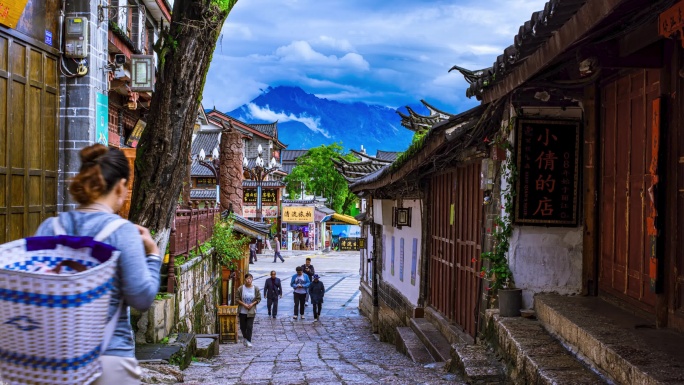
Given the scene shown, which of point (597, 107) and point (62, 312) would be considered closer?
point (62, 312)

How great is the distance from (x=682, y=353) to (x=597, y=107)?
3.23 m

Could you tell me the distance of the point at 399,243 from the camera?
1828cm

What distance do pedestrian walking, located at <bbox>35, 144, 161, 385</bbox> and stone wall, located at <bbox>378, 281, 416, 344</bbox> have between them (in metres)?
11.9

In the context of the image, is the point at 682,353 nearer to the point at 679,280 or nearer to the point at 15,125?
the point at 679,280

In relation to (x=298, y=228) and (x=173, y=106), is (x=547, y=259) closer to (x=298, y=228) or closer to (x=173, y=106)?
(x=173, y=106)

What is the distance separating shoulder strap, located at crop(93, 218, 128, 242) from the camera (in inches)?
113

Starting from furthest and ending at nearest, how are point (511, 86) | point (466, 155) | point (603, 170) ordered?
point (466, 155), point (603, 170), point (511, 86)

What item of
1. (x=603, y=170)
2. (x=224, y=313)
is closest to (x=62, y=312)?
(x=603, y=170)

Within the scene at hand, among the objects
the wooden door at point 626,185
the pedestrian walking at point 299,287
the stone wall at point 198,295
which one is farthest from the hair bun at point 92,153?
the pedestrian walking at point 299,287

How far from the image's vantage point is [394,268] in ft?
62.9

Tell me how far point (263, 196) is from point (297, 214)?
452 inches

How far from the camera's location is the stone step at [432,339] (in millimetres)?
10285

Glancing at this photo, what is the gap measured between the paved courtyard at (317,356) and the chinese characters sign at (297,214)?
2305 centimetres

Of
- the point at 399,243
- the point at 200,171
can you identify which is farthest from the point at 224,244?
the point at 200,171
